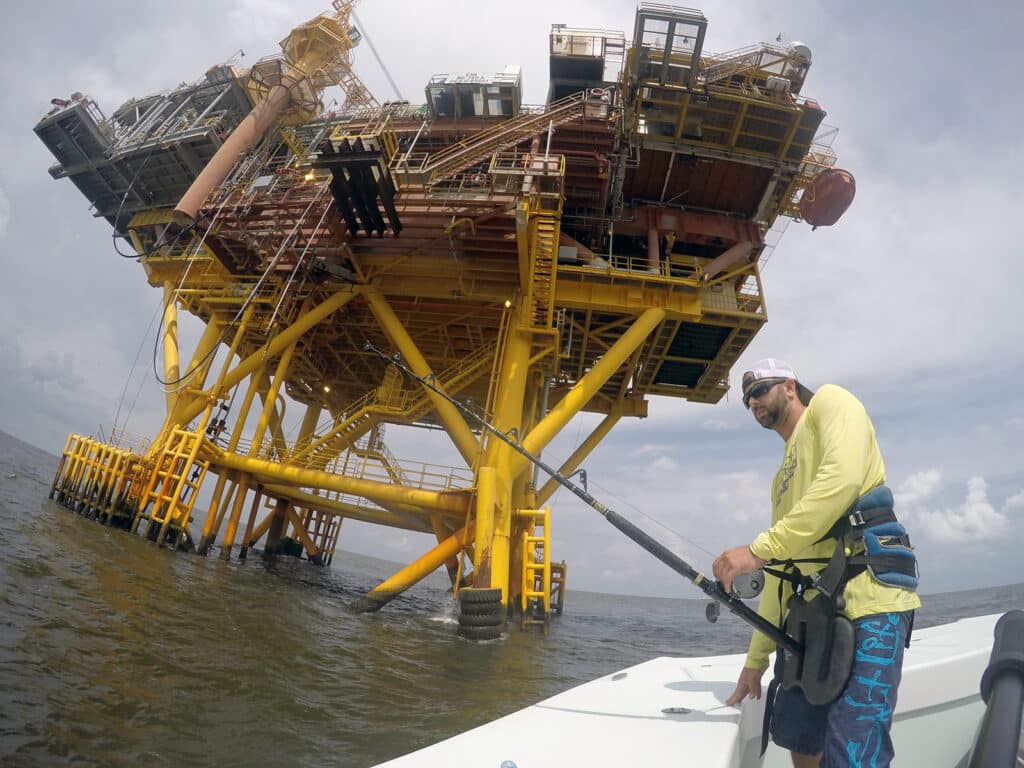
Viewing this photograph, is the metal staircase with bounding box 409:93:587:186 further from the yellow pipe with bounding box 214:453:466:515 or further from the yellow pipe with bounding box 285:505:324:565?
the yellow pipe with bounding box 285:505:324:565

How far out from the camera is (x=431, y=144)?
14797mm

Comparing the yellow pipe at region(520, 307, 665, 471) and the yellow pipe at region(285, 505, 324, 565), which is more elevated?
the yellow pipe at region(520, 307, 665, 471)

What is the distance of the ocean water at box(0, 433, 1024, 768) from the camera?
2959 millimetres

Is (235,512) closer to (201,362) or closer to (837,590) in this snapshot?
(201,362)

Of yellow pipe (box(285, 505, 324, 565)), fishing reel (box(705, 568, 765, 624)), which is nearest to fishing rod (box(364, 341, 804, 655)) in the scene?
fishing reel (box(705, 568, 765, 624))

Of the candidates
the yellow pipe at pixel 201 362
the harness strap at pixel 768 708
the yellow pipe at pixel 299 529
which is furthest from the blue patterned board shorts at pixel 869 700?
the yellow pipe at pixel 299 529

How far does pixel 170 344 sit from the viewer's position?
1484cm

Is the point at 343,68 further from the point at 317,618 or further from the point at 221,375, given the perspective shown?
the point at 317,618

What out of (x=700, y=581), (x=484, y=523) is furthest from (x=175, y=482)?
(x=700, y=581)

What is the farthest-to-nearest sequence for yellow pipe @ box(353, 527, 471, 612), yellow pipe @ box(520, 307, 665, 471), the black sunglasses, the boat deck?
yellow pipe @ box(520, 307, 665, 471)
yellow pipe @ box(353, 527, 471, 612)
the black sunglasses
the boat deck

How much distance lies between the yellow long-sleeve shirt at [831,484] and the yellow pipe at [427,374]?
24.4 ft

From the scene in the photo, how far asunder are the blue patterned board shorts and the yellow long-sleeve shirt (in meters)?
0.06

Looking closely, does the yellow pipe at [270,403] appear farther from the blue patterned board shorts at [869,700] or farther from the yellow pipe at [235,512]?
the blue patterned board shorts at [869,700]

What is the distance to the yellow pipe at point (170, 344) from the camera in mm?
13484
